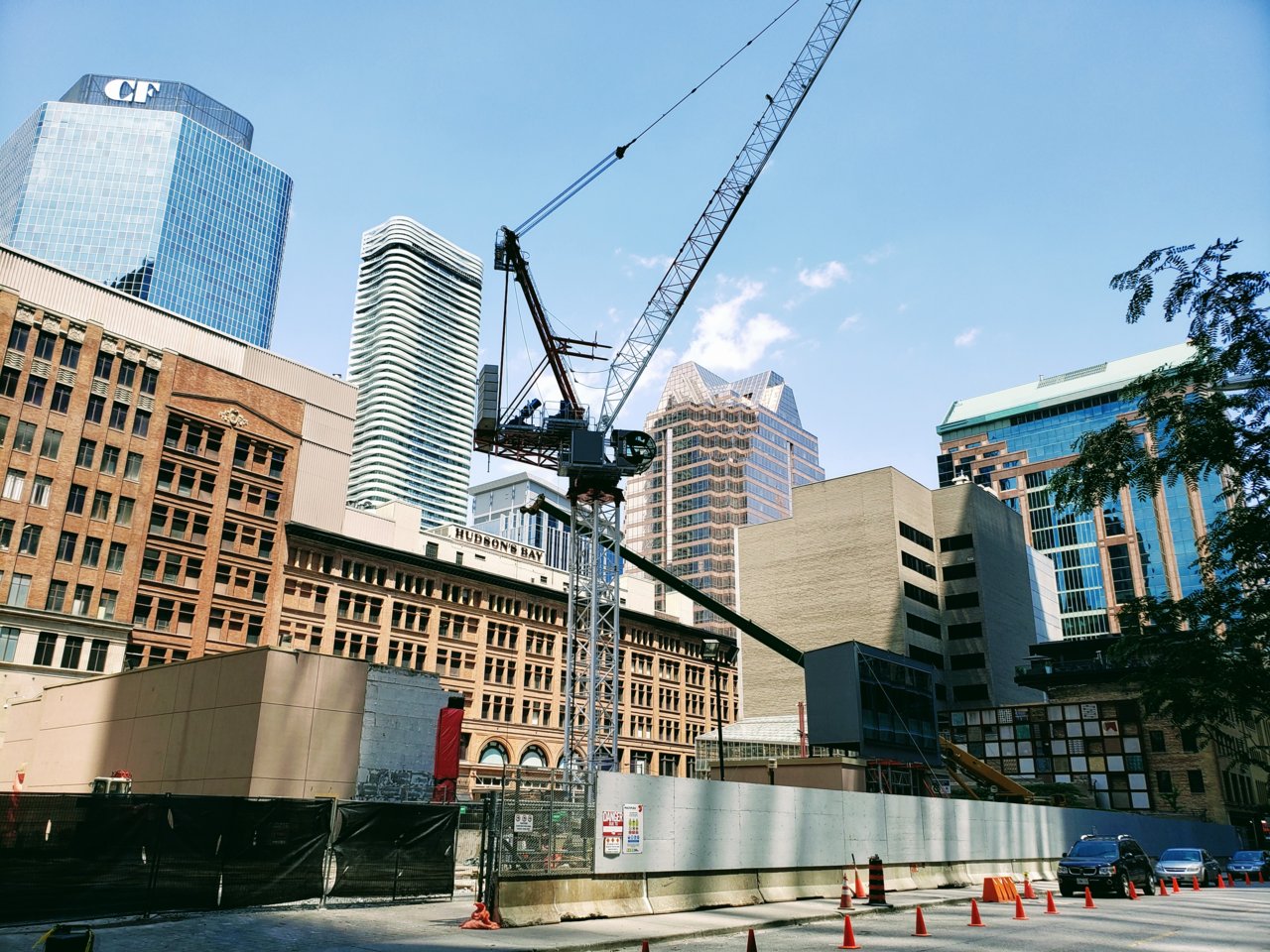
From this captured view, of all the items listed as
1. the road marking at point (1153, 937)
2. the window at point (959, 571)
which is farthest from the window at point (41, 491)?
the window at point (959, 571)

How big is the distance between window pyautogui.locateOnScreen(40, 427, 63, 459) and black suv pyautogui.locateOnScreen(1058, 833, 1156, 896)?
61940 millimetres

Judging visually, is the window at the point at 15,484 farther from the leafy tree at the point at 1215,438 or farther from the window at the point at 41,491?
the leafy tree at the point at 1215,438

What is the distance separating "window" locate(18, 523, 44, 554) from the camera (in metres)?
56.6

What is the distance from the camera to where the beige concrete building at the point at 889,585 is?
102 meters

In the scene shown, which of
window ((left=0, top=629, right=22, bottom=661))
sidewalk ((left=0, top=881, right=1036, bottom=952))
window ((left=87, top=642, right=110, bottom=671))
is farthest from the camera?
window ((left=87, top=642, right=110, bottom=671))

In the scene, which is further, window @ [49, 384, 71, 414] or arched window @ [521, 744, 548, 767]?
arched window @ [521, 744, 548, 767]

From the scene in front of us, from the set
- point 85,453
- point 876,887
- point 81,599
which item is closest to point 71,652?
point 81,599

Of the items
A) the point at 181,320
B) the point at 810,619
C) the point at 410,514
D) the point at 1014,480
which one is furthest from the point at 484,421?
the point at 1014,480

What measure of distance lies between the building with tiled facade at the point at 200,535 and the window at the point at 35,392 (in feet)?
0.29

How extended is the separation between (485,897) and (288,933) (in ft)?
13.6

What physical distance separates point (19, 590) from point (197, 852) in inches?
1881

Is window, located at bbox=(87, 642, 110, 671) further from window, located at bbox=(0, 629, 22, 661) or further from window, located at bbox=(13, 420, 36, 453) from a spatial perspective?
window, located at bbox=(13, 420, 36, 453)

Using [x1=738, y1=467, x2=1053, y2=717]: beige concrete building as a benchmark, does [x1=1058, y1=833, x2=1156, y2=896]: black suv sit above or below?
below

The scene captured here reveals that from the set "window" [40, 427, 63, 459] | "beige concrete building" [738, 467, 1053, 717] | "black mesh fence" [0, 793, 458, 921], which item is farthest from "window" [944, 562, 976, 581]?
"black mesh fence" [0, 793, 458, 921]
